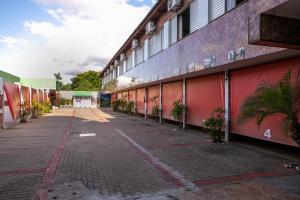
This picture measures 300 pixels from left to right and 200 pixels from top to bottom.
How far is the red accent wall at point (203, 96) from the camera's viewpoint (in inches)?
488

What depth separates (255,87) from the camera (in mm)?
9930

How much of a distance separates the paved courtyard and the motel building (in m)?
1.33

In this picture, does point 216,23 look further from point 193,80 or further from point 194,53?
point 193,80

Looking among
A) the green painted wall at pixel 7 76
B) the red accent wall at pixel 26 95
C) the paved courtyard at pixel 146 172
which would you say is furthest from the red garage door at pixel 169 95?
the green painted wall at pixel 7 76

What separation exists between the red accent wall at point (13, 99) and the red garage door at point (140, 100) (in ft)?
32.1

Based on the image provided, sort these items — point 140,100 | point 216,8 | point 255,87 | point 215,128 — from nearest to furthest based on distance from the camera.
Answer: point 255,87, point 216,8, point 215,128, point 140,100

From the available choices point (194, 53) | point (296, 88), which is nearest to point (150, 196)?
point (296, 88)

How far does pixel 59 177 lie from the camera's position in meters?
6.30

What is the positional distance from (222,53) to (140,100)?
16.7m

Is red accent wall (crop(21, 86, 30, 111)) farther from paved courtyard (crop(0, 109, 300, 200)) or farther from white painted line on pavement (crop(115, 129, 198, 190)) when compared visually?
white painted line on pavement (crop(115, 129, 198, 190))

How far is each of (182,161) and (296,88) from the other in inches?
129

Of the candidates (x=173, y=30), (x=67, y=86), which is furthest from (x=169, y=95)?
(x=67, y=86)

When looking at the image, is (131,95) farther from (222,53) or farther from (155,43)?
(222,53)

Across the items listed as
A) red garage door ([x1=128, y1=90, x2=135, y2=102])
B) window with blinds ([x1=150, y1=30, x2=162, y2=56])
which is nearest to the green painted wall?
red garage door ([x1=128, y1=90, x2=135, y2=102])
